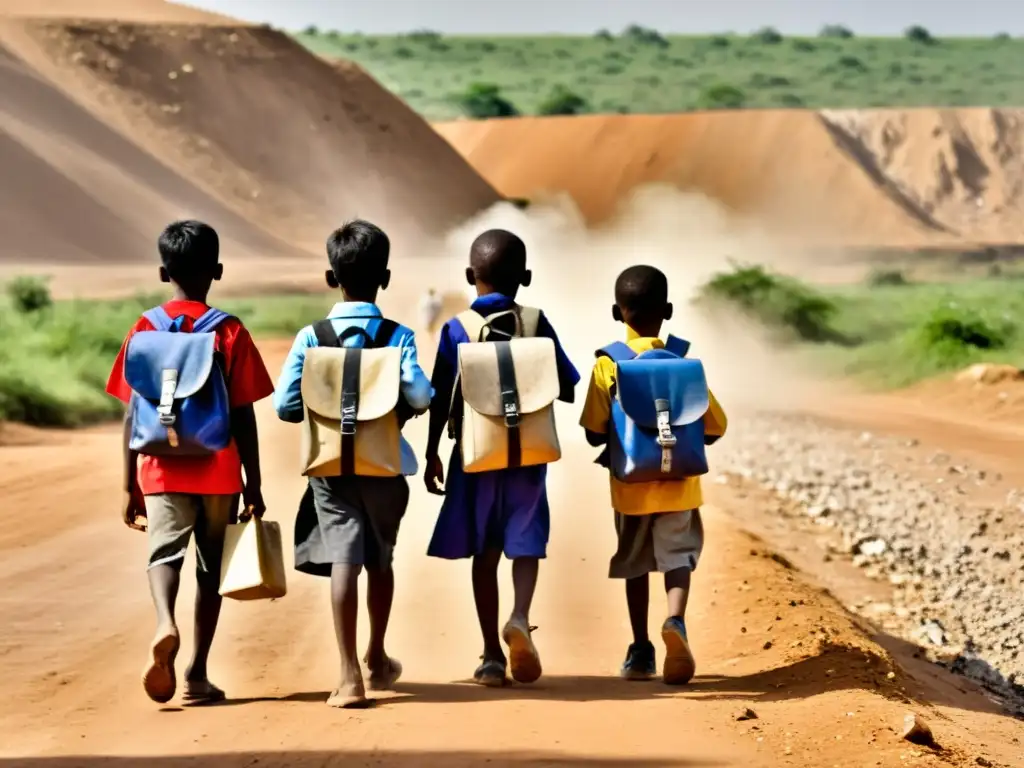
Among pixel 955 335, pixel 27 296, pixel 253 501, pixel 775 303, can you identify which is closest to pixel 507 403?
pixel 253 501

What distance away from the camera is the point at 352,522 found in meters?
6.04

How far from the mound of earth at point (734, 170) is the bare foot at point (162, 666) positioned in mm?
63252

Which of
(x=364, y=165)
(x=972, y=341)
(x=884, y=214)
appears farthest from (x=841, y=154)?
(x=972, y=341)

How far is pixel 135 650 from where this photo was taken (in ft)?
23.9

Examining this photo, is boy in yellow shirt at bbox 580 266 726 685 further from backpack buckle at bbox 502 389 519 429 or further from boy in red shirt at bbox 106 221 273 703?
boy in red shirt at bbox 106 221 273 703

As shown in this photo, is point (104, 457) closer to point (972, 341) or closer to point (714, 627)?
point (714, 627)

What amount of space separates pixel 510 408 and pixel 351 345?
0.63m

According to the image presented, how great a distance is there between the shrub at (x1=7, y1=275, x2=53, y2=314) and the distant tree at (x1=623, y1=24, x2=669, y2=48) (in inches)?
3662

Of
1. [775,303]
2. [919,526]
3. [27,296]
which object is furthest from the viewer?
[775,303]

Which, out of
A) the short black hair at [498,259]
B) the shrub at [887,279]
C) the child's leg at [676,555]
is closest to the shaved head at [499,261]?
the short black hair at [498,259]

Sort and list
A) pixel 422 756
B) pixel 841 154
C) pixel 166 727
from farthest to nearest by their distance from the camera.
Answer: pixel 841 154
pixel 166 727
pixel 422 756

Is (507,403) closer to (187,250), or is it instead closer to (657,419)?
(657,419)

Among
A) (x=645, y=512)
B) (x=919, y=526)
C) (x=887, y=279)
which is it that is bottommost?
(x=919, y=526)

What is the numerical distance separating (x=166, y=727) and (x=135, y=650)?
159 cm
